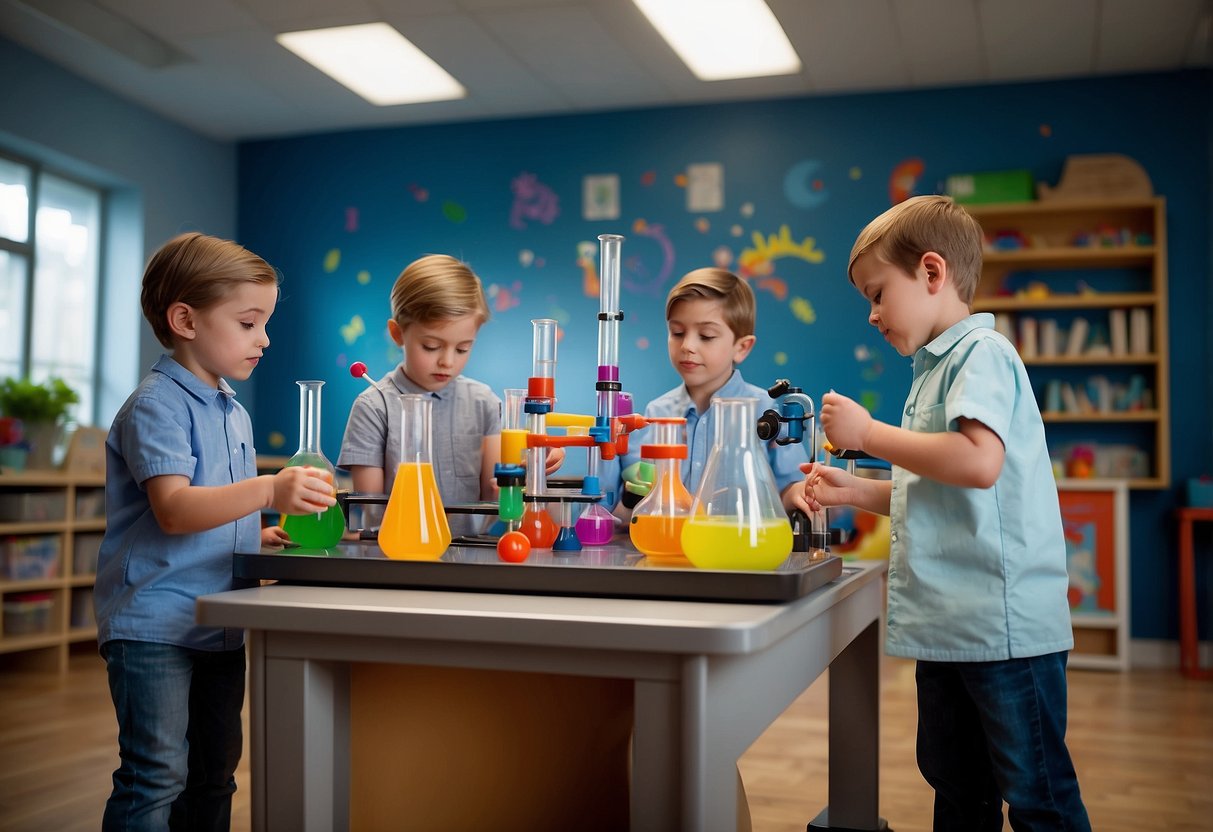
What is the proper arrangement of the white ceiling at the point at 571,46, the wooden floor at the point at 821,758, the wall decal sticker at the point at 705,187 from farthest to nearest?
the wall decal sticker at the point at 705,187, the white ceiling at the point at 571,46, the wooden floor at the point at 821,758

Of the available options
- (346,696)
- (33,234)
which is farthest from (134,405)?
(33,234)

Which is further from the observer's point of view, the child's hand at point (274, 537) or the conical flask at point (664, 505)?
the child's hand at point (274, 537)

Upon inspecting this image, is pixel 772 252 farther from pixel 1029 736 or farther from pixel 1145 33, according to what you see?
pixel 1029 736

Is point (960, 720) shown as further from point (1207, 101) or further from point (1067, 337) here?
point (1207, 101)

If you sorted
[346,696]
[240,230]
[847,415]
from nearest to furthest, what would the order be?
1. [346,696]
2. [847,415]
3. [240,230]

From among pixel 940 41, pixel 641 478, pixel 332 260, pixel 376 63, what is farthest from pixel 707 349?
pixel 332 260

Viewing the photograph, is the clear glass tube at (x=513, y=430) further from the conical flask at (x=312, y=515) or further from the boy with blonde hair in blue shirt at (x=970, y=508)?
the boy with blonde hair in blue shirt at (x=970, y=508)

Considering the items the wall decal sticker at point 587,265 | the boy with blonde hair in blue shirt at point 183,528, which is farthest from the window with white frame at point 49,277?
the boy with blonde hair in blue shirt at point 183,528

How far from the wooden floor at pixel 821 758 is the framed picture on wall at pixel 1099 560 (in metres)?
0.33

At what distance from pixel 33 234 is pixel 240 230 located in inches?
48.5

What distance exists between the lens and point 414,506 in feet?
4.04

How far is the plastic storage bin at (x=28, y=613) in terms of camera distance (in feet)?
13.7

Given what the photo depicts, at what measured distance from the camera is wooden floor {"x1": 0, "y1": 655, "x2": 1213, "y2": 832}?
238cm

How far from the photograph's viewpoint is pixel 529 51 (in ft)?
15.2
